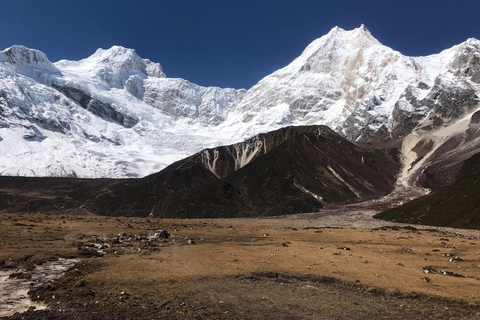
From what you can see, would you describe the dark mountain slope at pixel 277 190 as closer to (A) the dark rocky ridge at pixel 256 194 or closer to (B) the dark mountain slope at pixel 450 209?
(A) the dark rocky ridge at pixel 256 194

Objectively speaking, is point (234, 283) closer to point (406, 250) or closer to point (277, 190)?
point (406, 250)

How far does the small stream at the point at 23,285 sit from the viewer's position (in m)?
20.1

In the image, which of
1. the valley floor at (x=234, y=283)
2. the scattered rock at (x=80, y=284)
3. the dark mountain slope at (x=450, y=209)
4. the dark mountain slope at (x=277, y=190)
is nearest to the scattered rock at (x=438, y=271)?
the valley floor at (x=234, y=283)

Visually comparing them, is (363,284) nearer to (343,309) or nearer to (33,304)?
(343,309)

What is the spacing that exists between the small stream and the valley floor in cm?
9

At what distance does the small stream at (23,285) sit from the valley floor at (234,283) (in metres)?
0.09

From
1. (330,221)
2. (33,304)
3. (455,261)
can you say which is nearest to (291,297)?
(33,304)

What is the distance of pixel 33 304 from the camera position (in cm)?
2066

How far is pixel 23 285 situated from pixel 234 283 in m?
14.2

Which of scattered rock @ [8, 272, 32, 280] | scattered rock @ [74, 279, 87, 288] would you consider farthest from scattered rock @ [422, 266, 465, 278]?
scattered rock @ [8, 272, 32, 280]

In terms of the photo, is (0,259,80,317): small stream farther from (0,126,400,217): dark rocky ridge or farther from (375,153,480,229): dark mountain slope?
(0,126,400,217): dark rocky ridge

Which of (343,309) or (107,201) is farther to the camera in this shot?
(107,201)

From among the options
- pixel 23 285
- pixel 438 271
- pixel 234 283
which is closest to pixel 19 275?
pixel 23 285

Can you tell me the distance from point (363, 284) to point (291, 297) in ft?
21.6
